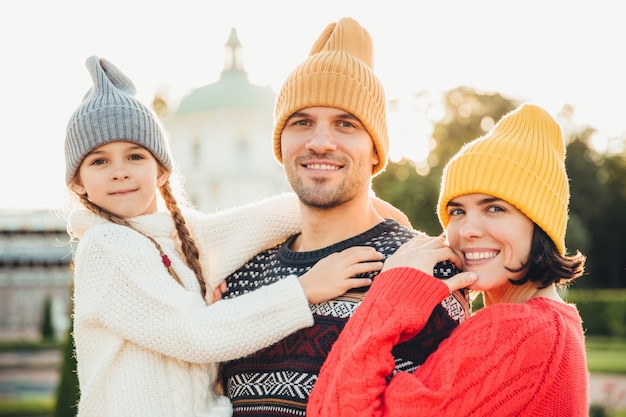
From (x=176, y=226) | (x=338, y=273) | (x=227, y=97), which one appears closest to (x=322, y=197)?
(x=338, y=273)

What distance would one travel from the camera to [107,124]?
10.1 feet

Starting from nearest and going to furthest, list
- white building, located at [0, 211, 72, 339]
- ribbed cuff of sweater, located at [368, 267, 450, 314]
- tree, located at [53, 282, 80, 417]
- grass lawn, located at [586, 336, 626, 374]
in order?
ribbed cuff of sweater, located at [368, 267, 450, 314]
tree, located at [53, 282, 80, 417]
grass lawn, located at [586, 336, 626, 374]
white building, located at [0, 211, 72, 339]

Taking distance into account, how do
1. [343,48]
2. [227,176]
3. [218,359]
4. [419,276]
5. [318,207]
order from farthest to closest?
1. [227,176]
2. [343,48]
3. [318,207]
4. [218,359]
5. [419,276]

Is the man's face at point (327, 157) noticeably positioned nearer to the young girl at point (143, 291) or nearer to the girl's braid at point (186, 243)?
the young girl at point (143, 291)

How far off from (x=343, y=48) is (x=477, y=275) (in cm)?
128

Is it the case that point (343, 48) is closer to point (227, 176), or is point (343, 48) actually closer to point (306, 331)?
point (306, 331)

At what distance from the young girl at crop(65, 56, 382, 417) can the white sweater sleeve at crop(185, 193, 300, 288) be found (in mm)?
168

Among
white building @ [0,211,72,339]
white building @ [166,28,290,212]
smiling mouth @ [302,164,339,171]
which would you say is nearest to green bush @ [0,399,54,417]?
smiling mouth @ [302,164,339,171]

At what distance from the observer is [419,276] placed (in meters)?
2.59

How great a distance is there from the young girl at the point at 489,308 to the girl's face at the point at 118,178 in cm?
110

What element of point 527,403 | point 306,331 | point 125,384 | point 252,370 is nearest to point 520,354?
point 527,403

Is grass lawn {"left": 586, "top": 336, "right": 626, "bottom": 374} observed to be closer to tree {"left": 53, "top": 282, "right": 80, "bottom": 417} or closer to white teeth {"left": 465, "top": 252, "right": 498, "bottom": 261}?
tree {"left": 53, "top": 282, "right": 80, "bottom": 417}

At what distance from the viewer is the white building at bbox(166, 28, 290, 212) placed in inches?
1545

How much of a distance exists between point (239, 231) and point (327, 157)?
0.65 metres
